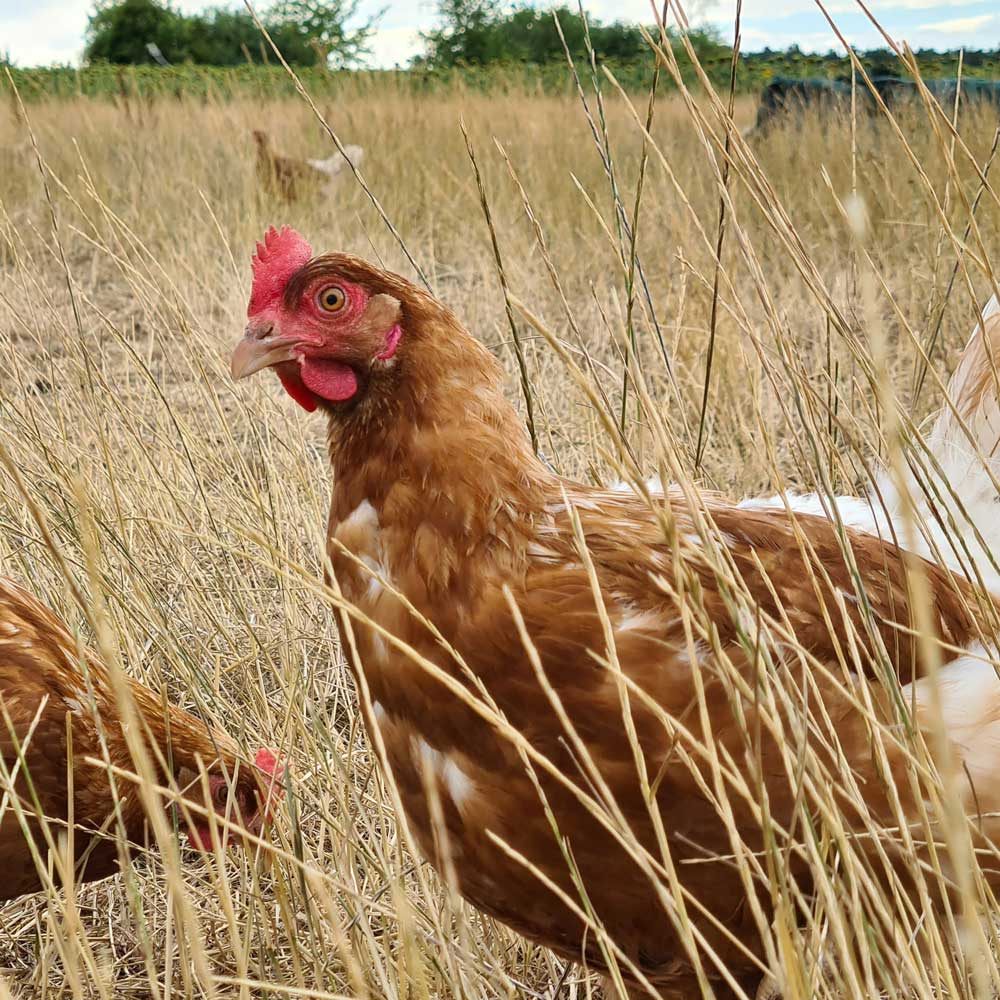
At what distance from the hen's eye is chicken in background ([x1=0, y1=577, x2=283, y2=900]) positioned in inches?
35.0

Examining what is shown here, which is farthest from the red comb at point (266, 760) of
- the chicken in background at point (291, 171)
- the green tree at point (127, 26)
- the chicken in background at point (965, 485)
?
the green tree at point (127, 26)

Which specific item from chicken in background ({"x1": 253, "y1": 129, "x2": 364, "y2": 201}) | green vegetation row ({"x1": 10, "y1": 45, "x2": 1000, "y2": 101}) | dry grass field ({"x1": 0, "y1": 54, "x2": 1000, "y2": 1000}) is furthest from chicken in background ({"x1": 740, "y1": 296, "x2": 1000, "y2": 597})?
green vegetation row ({"x1": 10, "y1": 45, "x2": 1000, "y2": 101})

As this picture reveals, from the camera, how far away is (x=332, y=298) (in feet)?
4.74

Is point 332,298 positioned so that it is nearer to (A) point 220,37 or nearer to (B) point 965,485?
(B) point 965,485

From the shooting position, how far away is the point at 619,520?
1.42 m

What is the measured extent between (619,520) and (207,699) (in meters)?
1.32

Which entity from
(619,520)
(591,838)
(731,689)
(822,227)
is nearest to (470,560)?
(619,520)

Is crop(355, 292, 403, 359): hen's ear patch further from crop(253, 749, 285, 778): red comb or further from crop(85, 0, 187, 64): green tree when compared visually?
crop(85, 0, 187, 64): green tree

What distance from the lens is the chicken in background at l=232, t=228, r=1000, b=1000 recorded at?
1264mm

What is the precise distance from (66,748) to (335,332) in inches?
39.4

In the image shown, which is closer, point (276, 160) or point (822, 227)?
point (822, 227)

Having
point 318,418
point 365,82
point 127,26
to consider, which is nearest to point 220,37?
point 127,26

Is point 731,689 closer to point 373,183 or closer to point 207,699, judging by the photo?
point 207,699

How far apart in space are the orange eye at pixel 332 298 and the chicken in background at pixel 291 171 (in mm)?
5808
